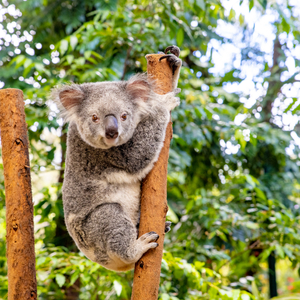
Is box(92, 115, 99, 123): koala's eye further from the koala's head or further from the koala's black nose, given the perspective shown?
the koala's black nose

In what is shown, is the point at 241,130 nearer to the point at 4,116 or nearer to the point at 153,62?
the point at 153,62

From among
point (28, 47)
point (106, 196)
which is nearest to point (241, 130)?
point (106, 196)

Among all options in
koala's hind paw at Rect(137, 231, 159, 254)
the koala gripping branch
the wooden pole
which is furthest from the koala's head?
koala's hind paw at Rect(137, 231, 159, 254)

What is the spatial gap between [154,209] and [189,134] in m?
2.05

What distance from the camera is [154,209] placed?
187cm

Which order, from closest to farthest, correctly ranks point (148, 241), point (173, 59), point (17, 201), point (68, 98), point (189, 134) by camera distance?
1. point (148, 241)
2. point (17, 201)
3. point (173, 59)
4. point (68, 98)
5. point (189, 134)

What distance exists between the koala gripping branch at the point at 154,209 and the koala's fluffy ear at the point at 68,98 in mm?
490

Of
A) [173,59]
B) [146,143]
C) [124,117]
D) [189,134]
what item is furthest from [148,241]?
[189,134]

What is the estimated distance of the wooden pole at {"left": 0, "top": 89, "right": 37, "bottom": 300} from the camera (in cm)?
190

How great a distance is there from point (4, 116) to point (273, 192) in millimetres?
3531

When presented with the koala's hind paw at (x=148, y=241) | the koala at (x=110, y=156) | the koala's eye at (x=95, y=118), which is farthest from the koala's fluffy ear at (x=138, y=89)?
the koala's hind paw at (x=148, y=241)

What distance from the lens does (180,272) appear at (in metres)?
2.82

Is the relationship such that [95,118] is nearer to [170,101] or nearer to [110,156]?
[110,156]

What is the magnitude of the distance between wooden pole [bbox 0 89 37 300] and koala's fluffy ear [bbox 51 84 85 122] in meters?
0.25
